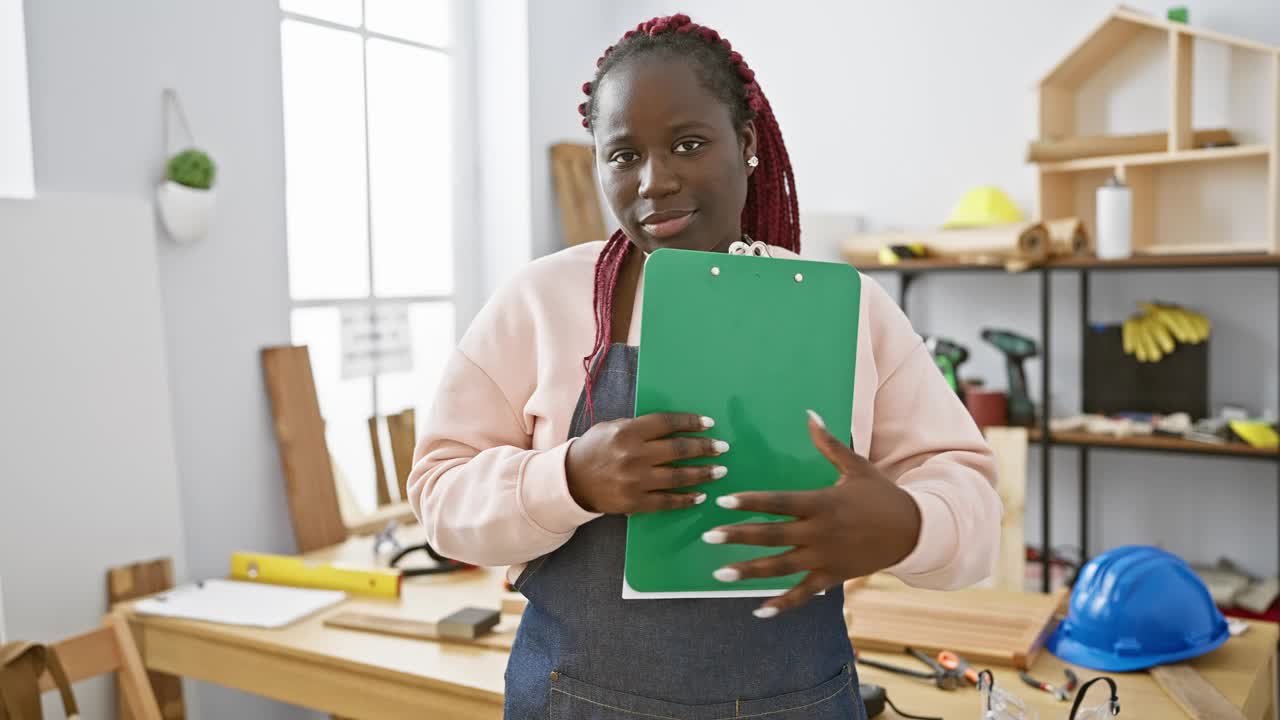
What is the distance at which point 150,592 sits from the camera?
2039 mm

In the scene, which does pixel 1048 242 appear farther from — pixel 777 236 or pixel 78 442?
pixel 78 442

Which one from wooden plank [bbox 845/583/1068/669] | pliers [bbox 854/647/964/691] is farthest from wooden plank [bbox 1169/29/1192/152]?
A: pliers [bbox 854/647/964/691]

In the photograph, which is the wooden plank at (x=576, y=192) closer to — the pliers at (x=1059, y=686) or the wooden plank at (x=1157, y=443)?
the wooden plank at (x=1157, y=443)

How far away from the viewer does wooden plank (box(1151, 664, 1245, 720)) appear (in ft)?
4.29

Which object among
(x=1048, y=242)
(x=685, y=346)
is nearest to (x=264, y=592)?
(x=685, y=346)

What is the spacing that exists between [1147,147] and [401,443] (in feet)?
7.06

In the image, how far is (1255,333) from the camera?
2822 mm

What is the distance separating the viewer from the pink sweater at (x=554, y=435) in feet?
2.74

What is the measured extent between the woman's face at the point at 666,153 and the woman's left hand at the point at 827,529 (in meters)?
0.23

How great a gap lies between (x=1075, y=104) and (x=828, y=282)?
2594 millimetres

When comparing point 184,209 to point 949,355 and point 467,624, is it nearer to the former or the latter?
point 467,624

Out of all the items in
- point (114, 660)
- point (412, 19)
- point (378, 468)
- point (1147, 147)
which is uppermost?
point (412, 19)

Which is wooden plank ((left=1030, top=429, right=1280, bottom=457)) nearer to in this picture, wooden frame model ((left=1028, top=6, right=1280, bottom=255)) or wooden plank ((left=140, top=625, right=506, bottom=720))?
wooden frame model ((left=1028, top=6, right=1280, bottom=255))

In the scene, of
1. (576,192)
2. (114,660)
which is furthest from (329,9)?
(114,660)
